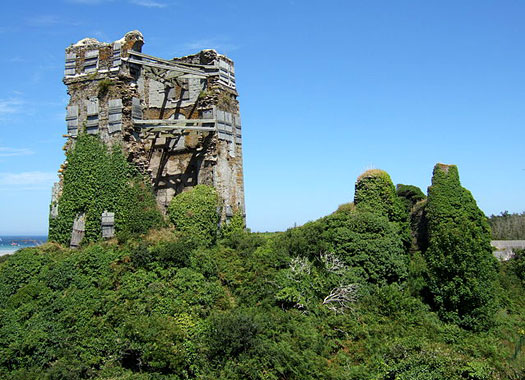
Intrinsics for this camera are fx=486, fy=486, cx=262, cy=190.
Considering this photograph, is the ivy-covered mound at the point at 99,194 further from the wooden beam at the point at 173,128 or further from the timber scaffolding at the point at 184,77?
the timber scaffolding at the point at 184,77

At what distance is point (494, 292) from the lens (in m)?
14.2

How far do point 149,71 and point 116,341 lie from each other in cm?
1056

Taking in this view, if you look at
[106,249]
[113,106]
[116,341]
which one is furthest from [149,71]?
[116,341]

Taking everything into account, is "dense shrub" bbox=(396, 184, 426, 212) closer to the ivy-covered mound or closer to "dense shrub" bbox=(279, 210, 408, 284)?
"dense shrub" bbox=(279, 210, 408, 284)

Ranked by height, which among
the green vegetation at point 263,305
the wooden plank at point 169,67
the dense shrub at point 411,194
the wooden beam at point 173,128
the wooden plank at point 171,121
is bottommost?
the green vegetation at point 263,305

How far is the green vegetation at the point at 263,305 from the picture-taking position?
1046cm

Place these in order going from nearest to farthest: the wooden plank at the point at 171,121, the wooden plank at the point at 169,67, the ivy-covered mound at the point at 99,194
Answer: the ivy-covered mound at the point at 99,194 → the wooden plank at the point at 171,121 → the wooden plank at the point at 169,67

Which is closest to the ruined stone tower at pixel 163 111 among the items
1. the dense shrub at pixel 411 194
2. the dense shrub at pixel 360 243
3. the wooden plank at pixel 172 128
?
the wooden plank at pixel 172 128

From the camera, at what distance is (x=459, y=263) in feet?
46.7

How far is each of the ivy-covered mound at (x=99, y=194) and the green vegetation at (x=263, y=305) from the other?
0.89 meters

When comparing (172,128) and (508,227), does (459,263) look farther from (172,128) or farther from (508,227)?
(508,227)

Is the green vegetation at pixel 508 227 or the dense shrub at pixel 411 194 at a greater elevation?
the dense shrub at pixel 411 194

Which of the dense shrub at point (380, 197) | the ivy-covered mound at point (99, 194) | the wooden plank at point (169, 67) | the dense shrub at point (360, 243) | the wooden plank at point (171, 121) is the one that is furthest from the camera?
the wooden plank at point (169, 67)

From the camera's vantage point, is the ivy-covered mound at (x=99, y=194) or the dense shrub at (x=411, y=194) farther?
the dense shrub at (x=411, y=194)
